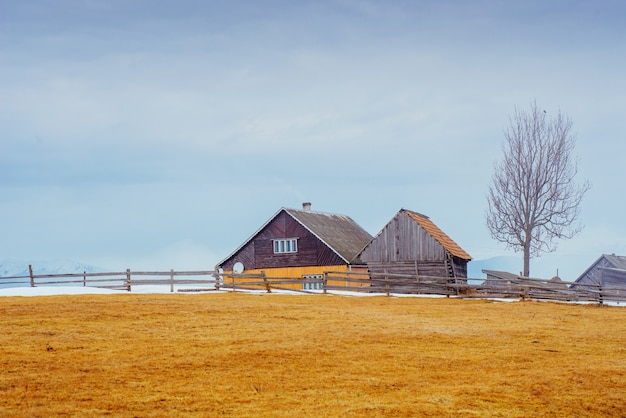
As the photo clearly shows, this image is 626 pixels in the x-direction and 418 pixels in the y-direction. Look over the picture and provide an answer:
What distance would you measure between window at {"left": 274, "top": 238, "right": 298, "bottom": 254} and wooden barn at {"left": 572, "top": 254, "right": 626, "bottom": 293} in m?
28.2

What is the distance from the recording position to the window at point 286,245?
55.7 metres

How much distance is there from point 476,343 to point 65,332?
12.9 m

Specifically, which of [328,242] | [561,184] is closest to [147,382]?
[328,242]

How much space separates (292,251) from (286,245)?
27.4 inches

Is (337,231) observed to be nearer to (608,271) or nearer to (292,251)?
(292,251)

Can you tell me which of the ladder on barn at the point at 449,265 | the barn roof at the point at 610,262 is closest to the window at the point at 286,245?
the ladder on barn at the point at 449,265

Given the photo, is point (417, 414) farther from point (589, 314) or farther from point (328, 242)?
point (328, 242)

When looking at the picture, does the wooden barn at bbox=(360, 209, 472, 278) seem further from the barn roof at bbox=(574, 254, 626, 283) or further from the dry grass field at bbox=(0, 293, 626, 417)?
the barn roof at bbox=(574, 254, 626, 283)

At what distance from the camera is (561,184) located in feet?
179

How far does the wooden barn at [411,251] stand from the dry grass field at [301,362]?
16805mm

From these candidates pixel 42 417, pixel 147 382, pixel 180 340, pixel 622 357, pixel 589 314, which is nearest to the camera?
pixel 42 417

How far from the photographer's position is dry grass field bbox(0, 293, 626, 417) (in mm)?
13664

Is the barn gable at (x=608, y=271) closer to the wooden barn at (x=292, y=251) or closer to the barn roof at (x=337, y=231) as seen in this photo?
the barn roof at (x=337, y=231)

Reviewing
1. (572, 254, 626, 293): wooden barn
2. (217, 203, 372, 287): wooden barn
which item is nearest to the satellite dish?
(217, 203, 372, 287): wooden barn
